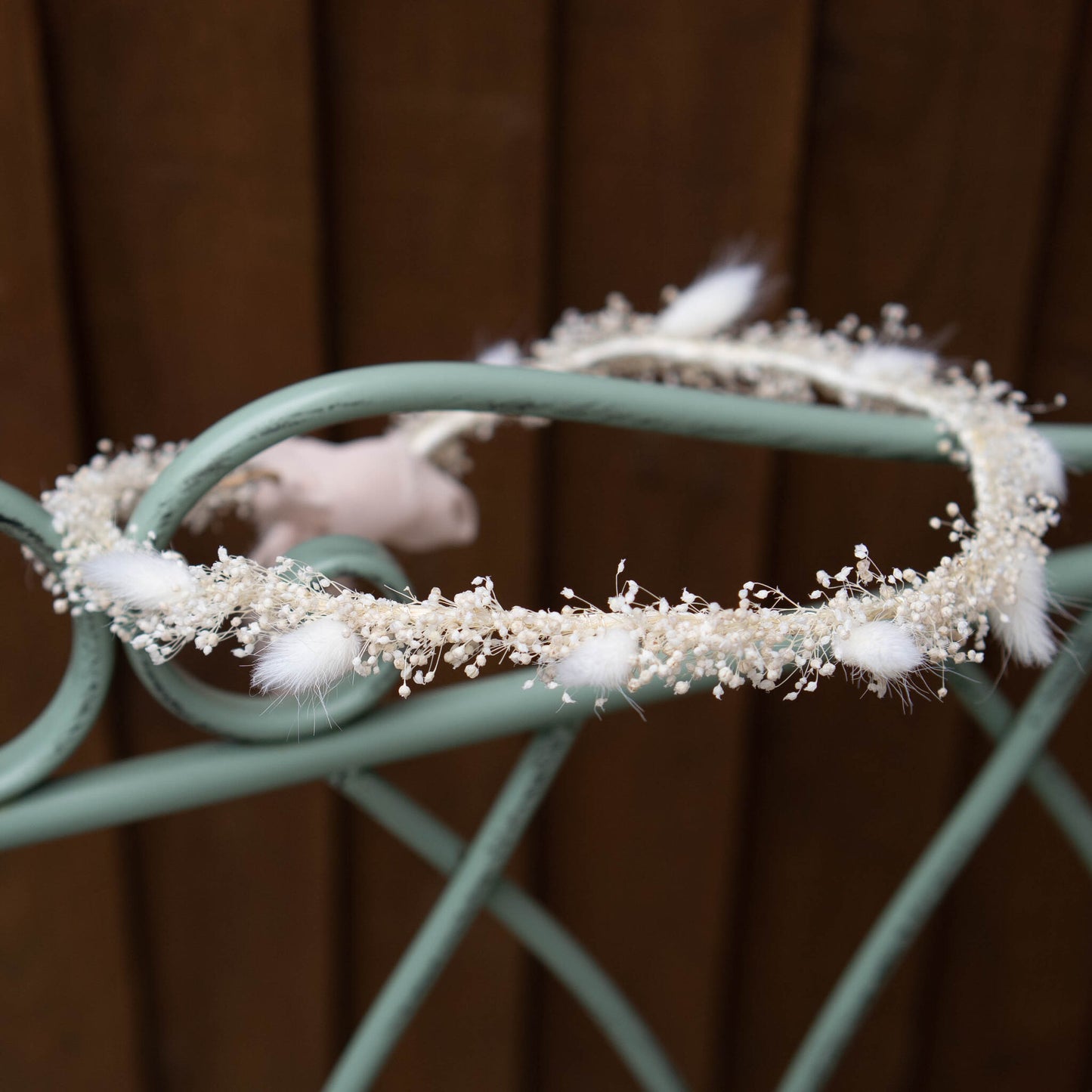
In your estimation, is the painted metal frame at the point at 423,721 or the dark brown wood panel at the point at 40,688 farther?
the dark brown wood panel at the point at 40,688

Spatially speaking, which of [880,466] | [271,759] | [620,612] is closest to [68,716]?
[271,759]

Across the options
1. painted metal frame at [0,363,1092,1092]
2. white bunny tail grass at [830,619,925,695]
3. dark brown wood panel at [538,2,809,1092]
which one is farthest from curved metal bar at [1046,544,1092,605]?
dark brown wood panel at [538,2,809,1092]

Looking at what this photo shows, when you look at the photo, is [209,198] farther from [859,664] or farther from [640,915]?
[640,915]

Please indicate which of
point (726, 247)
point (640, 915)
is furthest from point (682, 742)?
point (726, 247)

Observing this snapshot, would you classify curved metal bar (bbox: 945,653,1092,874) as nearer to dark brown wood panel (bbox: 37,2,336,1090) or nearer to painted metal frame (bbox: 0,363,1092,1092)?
painted metal frame (bbox: 0,363,1092,1092)

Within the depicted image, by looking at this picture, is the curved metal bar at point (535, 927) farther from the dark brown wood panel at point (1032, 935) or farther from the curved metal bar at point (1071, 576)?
the dark brown wood panel at point (1032, 935)

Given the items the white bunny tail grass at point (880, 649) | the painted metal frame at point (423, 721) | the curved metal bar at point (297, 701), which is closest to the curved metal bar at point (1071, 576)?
the painted metal frame at point (423, 721)

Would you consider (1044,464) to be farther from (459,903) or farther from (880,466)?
(880,466)
